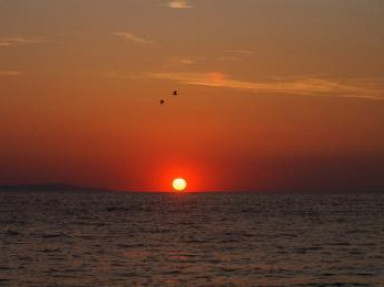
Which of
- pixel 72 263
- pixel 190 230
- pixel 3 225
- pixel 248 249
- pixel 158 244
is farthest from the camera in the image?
pixel 3 225

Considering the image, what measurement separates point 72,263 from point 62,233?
23.8 meters

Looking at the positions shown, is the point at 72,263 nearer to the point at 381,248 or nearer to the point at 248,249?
the point at 248,249

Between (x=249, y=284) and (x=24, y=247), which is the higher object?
(x=24, y=247)

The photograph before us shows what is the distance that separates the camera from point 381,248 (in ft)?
186

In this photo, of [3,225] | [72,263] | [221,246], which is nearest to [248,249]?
[221,246]

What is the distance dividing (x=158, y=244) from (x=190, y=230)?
16017 millimetres

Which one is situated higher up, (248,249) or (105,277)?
(248,249)

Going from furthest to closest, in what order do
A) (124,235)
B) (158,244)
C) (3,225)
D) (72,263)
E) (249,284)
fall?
(3,225)
(124,235)
(158,244)
(72,263)
(249,284)

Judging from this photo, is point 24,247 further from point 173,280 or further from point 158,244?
point 173,280

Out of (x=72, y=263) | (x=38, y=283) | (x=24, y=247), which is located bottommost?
(x=38, y=283)

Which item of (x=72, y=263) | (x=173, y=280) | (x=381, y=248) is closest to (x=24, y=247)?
(x=72, y=263)

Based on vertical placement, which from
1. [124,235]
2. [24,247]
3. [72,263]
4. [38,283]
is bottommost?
[38,283]

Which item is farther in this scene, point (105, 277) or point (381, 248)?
point (381, 248)

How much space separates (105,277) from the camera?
42.0m
